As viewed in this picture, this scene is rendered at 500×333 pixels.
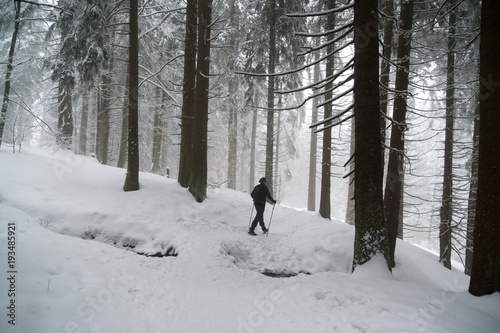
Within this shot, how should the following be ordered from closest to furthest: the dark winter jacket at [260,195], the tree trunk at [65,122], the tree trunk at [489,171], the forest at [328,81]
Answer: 1. the tree trunk at [489,171]
2. the forest at [328,81]
3. the dark winter jacket at [260,195]
4. the tree trunk at [65,122]

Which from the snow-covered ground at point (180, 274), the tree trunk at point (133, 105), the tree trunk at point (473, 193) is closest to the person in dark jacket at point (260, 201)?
the snow-covered ground at point (180, 274)

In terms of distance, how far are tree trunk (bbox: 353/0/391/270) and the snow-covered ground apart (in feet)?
1.37

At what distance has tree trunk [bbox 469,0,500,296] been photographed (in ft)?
12.4

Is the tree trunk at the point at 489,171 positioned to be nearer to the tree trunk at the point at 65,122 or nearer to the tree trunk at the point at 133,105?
the tree trunk at the point at 133,105

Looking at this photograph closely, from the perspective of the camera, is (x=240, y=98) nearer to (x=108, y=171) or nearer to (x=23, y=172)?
(x=108, y=171)

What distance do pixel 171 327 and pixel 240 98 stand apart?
660 inches

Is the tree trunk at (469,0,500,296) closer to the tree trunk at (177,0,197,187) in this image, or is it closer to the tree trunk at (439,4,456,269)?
the tree trunk at (439,4,456,269)

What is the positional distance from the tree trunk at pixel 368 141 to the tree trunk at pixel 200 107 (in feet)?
19.2

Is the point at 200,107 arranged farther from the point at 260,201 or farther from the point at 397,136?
the point at 397,136

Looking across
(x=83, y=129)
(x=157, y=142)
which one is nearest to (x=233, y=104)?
(x=157, y=142)

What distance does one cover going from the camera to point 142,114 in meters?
19.1

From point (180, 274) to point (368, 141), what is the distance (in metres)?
4.62

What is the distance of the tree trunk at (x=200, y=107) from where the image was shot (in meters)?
9.41

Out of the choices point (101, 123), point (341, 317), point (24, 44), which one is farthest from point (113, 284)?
point (24, 44)
